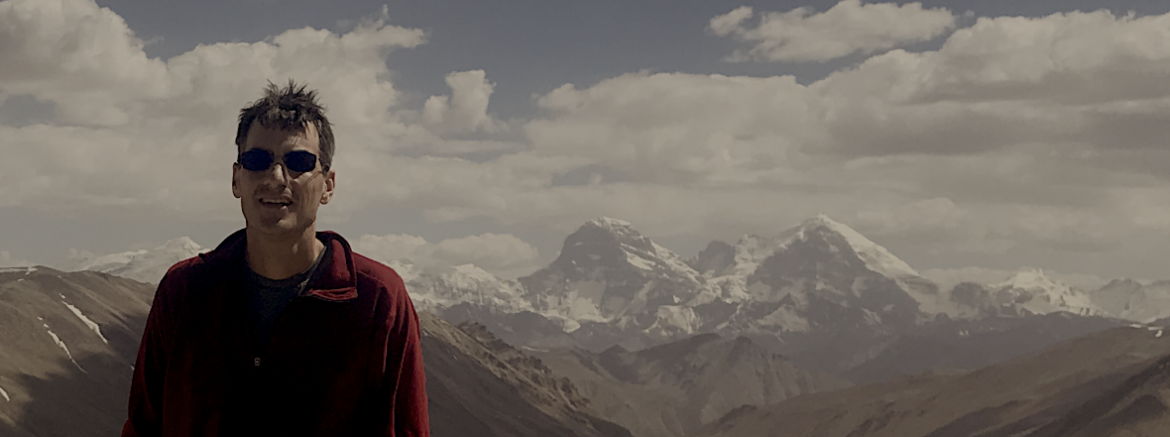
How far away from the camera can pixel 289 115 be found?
18.1ft

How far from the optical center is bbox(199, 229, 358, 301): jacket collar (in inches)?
215

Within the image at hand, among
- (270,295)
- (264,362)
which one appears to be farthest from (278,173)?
(264,362)

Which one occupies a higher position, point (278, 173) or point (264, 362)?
point (278, 173)

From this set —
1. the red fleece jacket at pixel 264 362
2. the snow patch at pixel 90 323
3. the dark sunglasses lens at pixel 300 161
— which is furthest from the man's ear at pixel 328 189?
the snow patch at pixel 90 323

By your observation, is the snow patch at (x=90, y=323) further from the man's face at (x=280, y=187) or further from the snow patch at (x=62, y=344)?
the man's face at (x=280, y=187)

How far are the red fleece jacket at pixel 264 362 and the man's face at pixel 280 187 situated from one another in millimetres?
329

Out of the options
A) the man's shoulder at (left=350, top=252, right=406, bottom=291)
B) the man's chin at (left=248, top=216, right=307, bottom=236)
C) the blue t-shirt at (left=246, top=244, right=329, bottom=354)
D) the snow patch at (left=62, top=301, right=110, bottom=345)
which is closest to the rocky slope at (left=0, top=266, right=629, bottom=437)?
the snow patch at (left=62, top=301, right=110, bottom=345)

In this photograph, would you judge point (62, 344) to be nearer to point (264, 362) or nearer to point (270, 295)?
point (270, 295)

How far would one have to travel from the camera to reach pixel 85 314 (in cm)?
18900

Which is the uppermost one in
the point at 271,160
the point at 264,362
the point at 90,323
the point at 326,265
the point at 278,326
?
the point at 90,323

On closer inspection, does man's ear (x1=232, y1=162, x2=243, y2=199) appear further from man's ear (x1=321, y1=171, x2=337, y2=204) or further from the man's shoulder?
the man's shoulder

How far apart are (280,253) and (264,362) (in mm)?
587

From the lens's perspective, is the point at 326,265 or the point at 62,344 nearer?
the point at 326,265

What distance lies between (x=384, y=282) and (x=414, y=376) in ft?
1.80
